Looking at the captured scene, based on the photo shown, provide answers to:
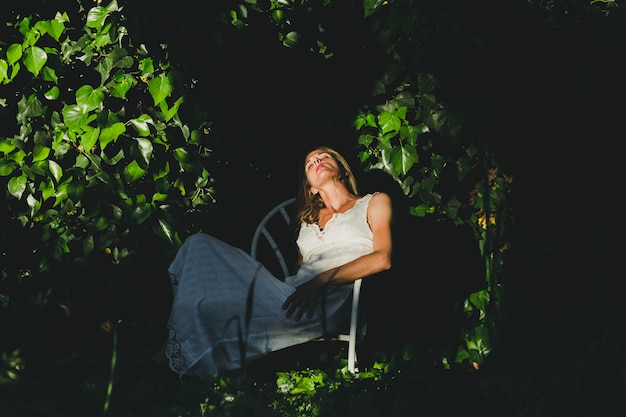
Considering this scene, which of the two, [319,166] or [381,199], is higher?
[319,166]

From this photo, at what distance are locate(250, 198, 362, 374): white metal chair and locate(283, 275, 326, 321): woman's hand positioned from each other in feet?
0.43

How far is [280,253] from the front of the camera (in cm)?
355

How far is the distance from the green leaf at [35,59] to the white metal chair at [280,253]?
3.46ft

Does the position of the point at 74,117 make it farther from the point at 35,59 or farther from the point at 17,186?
the point at 17,186

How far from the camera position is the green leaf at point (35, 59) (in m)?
2.97

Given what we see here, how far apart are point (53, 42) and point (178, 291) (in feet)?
3.40

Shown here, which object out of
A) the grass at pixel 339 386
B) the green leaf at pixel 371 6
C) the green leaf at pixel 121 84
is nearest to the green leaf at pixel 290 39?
the green leaf at pixel 371 6

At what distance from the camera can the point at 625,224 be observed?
3.47 meters

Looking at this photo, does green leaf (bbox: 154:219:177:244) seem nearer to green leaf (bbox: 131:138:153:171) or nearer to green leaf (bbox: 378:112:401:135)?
green leaf (bbox: 131:138:153:171)

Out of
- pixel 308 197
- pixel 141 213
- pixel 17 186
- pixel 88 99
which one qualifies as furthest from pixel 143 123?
pixel 308 197

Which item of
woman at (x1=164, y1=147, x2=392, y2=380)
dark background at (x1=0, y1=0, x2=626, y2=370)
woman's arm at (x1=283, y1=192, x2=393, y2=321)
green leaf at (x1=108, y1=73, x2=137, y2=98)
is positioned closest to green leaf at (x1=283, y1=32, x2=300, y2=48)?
dark background at (x1=0, y1=0, x2=626, y2=370)

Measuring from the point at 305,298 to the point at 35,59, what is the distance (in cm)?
128

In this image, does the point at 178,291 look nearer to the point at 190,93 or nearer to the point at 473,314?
the point at 190,93

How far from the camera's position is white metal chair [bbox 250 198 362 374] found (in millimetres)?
2957
